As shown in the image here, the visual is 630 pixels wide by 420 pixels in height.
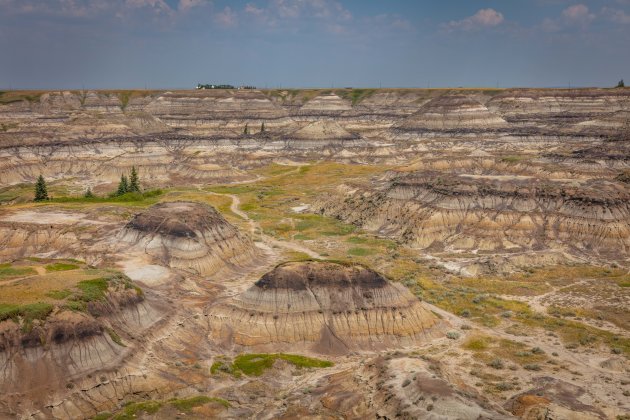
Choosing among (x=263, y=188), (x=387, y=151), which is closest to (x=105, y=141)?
(x=263, y=188)

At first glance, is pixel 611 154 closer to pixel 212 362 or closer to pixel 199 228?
pixel 199 228

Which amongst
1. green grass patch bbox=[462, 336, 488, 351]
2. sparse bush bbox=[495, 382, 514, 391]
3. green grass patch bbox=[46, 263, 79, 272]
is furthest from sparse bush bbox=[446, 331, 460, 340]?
green grass patch bbox=[46, 263, 79, 272]

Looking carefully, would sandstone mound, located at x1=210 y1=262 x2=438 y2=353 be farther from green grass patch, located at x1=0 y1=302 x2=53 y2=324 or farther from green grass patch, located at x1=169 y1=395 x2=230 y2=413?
green grass patch, located at x1=0 y1=302 x2=53 y2=324

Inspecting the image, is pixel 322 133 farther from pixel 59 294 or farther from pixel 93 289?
pixel 59 294

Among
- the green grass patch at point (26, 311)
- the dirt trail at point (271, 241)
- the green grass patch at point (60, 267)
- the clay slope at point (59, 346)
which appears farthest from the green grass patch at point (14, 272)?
the dirt trail at point (271, 241)

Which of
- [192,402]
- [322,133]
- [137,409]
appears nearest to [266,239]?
[192,402]

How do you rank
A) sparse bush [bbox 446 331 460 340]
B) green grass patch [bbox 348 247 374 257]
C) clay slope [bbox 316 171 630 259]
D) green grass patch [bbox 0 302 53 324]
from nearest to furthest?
green grass patch [bbox 0 302 53 324], sparse bush [bbox 446 331 460 340], green grass patch [bbox 348 247 374 257], clay slope [bbox 316 171 630 259]
